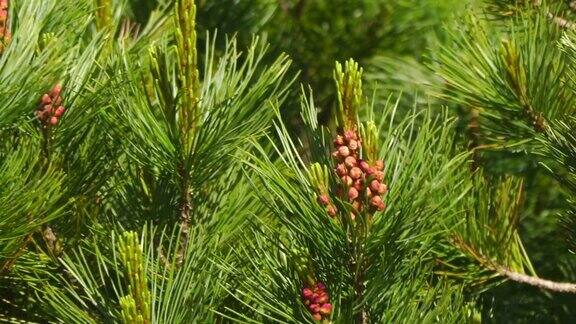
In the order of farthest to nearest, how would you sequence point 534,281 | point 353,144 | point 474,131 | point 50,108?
point 474,131, point 534,281, point 50,108, point 353,144

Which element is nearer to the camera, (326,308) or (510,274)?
(326,308)

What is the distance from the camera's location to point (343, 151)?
738 millimetres

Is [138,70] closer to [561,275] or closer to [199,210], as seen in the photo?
[199,210]

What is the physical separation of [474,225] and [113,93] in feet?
→ 1.16

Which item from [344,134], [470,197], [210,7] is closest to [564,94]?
[470,197]

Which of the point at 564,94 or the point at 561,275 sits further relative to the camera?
the point at 561,275

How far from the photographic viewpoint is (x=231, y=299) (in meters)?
0.86

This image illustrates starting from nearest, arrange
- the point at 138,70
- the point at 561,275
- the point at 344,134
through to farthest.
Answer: the point at 344,134, the point at 138,70, the point at 561,275

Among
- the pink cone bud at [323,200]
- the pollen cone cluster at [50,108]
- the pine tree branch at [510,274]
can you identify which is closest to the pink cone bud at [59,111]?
the pollen cone cluster at [50,108]

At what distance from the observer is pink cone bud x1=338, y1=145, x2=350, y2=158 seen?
2.42 feet

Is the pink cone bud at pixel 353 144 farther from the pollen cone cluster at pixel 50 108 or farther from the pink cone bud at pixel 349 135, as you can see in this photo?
the pollen cone cluster at pixel 50 108

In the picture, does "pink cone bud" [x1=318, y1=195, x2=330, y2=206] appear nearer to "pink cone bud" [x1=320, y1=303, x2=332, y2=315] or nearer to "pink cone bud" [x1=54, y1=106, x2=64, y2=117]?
"pink cone bud" [x1=320, y1=303, x2=332, y2=315]

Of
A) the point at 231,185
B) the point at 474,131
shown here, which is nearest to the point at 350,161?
the point at 231,185

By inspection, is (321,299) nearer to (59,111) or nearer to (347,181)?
(347,181)
